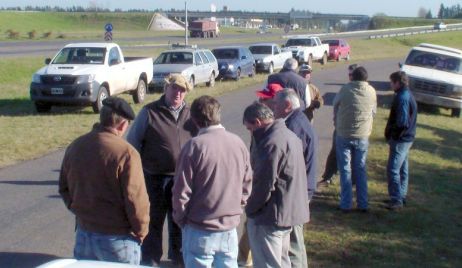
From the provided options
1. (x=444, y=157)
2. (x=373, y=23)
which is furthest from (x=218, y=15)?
(x=444, y=157)

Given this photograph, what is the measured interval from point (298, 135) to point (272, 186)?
0.99 meters

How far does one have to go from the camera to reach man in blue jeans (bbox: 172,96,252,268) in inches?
187

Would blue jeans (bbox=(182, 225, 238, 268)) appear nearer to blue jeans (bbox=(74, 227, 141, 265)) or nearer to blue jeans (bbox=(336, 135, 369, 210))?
blue jeans (bbox=(74, 227, 141, 265))

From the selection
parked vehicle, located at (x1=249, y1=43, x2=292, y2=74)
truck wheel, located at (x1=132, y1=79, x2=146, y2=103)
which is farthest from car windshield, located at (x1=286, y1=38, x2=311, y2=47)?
truck wheel, located at (x1=132, y1=79, x2=146, y2=103)

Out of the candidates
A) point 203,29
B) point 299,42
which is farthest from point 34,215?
point 203,29

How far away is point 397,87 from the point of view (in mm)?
8578

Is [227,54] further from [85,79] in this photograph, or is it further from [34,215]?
[34,215]

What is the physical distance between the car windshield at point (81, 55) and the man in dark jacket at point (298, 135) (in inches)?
553

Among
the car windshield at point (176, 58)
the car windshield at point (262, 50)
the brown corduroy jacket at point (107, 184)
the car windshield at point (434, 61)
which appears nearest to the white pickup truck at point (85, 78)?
the car windshield at point (176, 58)

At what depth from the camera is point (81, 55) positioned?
19828 mm

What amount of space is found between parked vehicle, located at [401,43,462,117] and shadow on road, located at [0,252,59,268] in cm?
1590

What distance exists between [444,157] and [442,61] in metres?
9.34

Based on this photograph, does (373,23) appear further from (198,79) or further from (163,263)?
(163,263)

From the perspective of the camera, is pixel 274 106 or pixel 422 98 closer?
pixel 274 106
